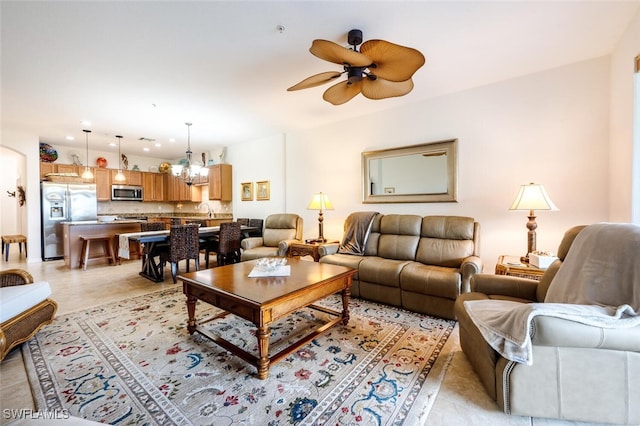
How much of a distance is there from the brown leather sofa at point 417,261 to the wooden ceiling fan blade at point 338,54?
6.65 ft

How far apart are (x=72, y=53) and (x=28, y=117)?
2.95 metres

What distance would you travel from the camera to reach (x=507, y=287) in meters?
2.02

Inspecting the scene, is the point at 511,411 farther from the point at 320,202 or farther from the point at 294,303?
the point at 320,202

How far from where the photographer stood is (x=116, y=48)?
2.40 m

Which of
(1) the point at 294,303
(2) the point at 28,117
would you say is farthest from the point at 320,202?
(2) the point at 28,117

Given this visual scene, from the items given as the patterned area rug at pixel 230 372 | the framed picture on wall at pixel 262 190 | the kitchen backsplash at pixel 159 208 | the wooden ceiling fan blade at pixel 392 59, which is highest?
the wooden ceiling fan blade at pixel 392 59

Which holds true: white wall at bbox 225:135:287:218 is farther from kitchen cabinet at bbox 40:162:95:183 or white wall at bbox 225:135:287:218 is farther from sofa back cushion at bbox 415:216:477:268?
kitchen cabinet at bbox 40:162:95:183

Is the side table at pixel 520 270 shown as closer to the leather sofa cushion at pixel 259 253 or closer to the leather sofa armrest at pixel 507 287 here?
the leather sofa armrest at pixel 507 287

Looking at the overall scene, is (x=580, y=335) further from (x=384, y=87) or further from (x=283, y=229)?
(x=283, y=229)

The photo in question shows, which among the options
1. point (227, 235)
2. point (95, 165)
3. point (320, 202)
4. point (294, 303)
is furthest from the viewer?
point (95, 165)

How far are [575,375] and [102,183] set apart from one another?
8.85 m

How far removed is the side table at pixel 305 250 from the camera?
3.72 meters

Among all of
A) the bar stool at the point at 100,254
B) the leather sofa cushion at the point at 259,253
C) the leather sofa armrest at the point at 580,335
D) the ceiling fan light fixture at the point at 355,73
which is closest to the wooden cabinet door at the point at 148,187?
the bar stool at the point at 100,254

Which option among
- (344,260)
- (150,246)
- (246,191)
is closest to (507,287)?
(344,260)
